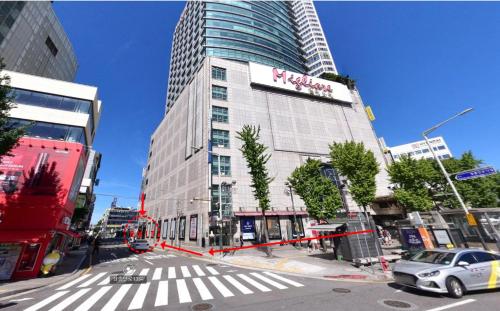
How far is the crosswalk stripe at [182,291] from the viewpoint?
815cm

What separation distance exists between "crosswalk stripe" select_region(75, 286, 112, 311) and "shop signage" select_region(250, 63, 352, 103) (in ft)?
143

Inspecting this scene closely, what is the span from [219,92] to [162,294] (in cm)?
3831

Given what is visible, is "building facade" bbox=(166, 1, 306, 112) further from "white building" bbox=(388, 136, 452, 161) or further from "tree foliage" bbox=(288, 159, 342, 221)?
"white building" bbox=(388, 136, 452, 161)

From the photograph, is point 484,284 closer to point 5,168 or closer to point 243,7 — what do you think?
point 5,168

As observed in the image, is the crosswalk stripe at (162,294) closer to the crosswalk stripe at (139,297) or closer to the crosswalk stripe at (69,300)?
the crosswalk stripe at (139,297)

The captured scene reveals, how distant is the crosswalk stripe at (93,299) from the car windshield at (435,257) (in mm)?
13715

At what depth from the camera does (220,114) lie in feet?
131

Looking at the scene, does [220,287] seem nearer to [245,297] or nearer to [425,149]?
[245,297]

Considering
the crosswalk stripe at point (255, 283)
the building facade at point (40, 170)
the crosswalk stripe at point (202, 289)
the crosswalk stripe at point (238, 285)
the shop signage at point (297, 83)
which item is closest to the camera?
the crosswalk stripe at point (202, 289)

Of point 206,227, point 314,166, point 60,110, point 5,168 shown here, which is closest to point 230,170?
point 206,227

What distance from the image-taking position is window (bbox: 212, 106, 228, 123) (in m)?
39.0

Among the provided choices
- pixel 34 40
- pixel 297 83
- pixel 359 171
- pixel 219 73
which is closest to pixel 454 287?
pixel 359 171

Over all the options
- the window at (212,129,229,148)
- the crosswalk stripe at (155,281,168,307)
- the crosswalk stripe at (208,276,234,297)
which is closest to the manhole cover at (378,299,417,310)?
the crosswalk stripe at (208,276,234,297)

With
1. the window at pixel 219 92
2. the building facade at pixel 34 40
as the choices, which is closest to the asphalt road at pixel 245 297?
the window at pixel 219 92
